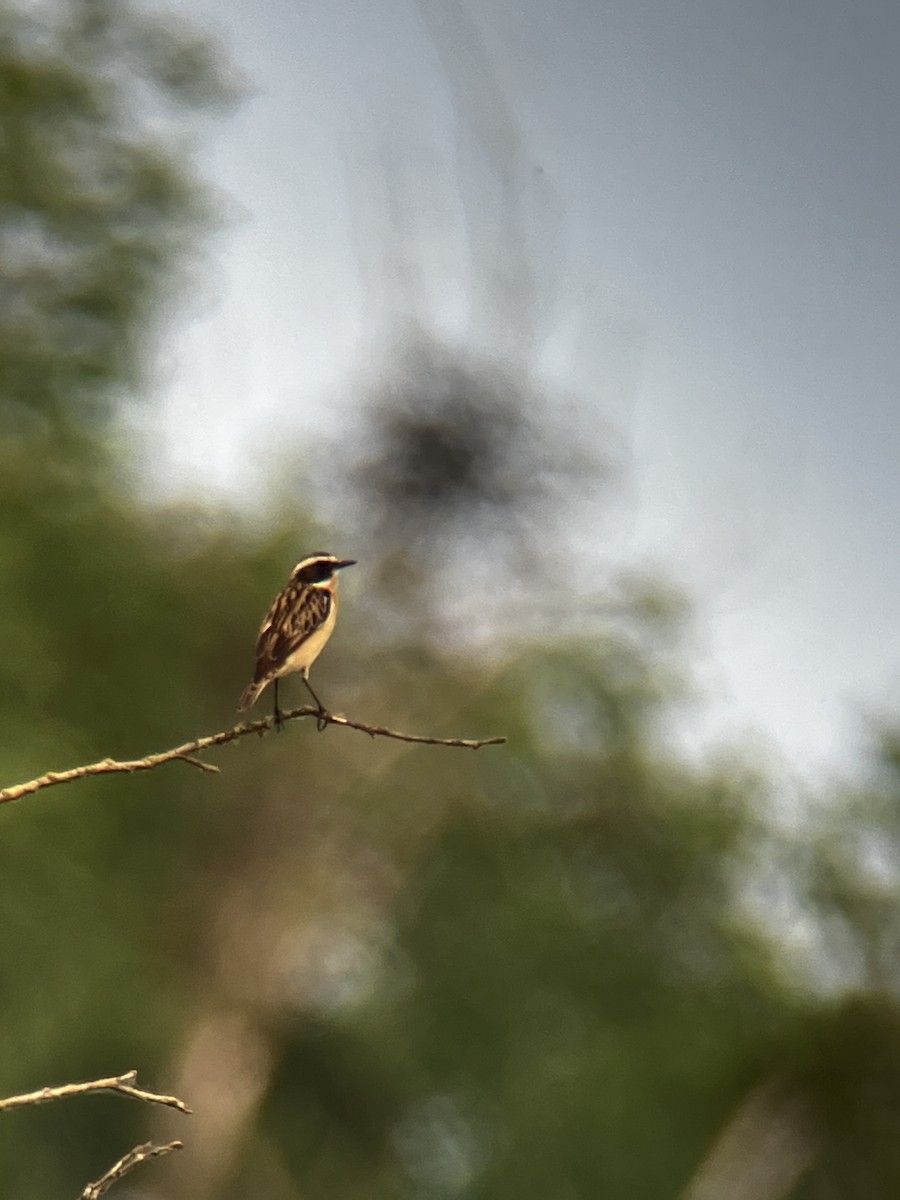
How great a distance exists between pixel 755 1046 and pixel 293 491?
10.8 meters

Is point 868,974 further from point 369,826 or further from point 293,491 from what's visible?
point 293,491

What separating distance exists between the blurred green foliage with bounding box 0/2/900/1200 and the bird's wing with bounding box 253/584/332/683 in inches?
580

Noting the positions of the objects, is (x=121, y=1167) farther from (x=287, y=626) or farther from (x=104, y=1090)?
(x=287, y=626)

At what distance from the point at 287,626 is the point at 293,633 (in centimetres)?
7

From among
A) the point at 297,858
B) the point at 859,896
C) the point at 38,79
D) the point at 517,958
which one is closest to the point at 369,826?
the point at 297,858

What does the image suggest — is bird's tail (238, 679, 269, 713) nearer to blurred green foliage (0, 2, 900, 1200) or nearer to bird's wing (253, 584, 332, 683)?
bird's wing (253, 584, 332, 683)

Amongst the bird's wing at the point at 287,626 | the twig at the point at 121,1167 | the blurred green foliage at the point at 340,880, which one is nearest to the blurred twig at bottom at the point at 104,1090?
the twig at the point at 121,1167

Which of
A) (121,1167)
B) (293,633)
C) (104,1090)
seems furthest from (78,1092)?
(293,633)

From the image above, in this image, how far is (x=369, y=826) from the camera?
2620 cm

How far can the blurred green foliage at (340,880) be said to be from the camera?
22.1 m

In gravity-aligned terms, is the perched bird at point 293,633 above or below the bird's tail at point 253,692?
above

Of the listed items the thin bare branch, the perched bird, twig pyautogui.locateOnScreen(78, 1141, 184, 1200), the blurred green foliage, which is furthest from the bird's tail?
the blurred green foliage

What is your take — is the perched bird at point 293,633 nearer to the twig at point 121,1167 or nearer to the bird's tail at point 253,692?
the bird's tail at point 253,692

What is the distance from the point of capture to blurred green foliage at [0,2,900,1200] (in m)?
22.1
